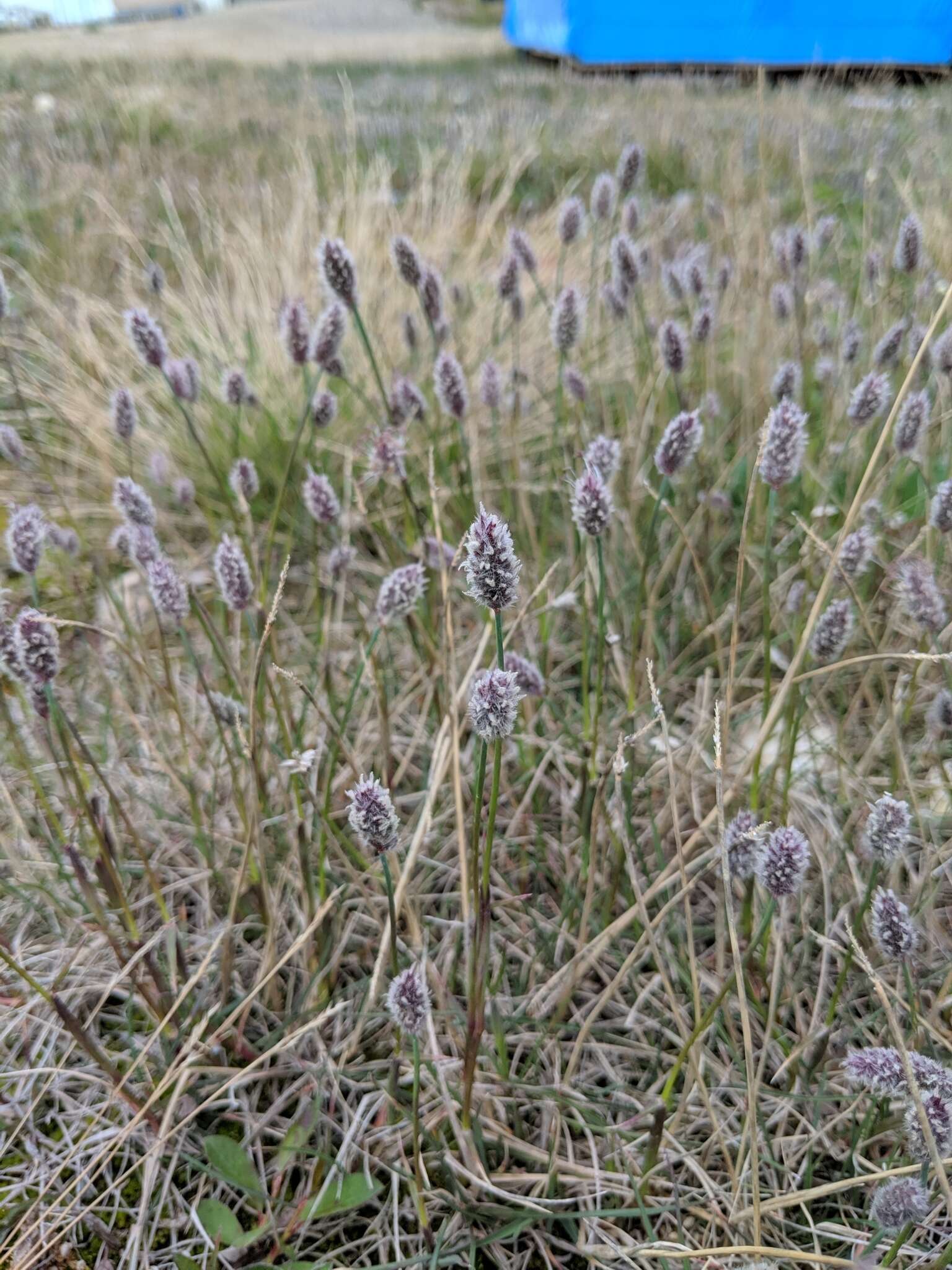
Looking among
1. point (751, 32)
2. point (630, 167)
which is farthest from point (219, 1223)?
point (751, 32)

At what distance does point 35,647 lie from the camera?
107 cm

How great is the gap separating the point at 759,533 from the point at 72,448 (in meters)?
2.15

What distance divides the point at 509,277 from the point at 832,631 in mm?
1108

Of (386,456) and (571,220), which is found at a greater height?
(571,220)

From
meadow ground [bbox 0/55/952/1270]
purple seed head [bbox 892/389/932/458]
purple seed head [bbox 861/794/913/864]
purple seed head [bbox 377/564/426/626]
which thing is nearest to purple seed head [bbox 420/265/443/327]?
meadow ground [bbox 0/55/952/1270]

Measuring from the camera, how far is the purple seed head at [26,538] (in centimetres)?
124

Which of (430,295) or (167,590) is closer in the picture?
(167,590)

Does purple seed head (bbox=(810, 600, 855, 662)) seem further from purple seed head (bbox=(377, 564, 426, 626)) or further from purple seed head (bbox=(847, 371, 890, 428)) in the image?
purple seed head (bbox=(377, 564, 426, 626))

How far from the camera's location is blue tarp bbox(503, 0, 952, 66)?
7887 mm

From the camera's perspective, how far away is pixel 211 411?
2.71 metres

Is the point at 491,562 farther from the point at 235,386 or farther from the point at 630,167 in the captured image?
the point at 630,167

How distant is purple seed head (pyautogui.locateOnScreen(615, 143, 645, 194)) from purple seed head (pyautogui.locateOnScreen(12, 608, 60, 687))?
165cm

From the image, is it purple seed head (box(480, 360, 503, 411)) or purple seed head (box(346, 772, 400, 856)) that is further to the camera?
purple seed head (box(480, 360, 503, 411))

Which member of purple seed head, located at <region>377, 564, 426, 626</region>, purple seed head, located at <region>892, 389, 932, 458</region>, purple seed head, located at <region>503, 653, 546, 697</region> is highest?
purple seed head, located at <region>892, 389, 932, 458</region>
